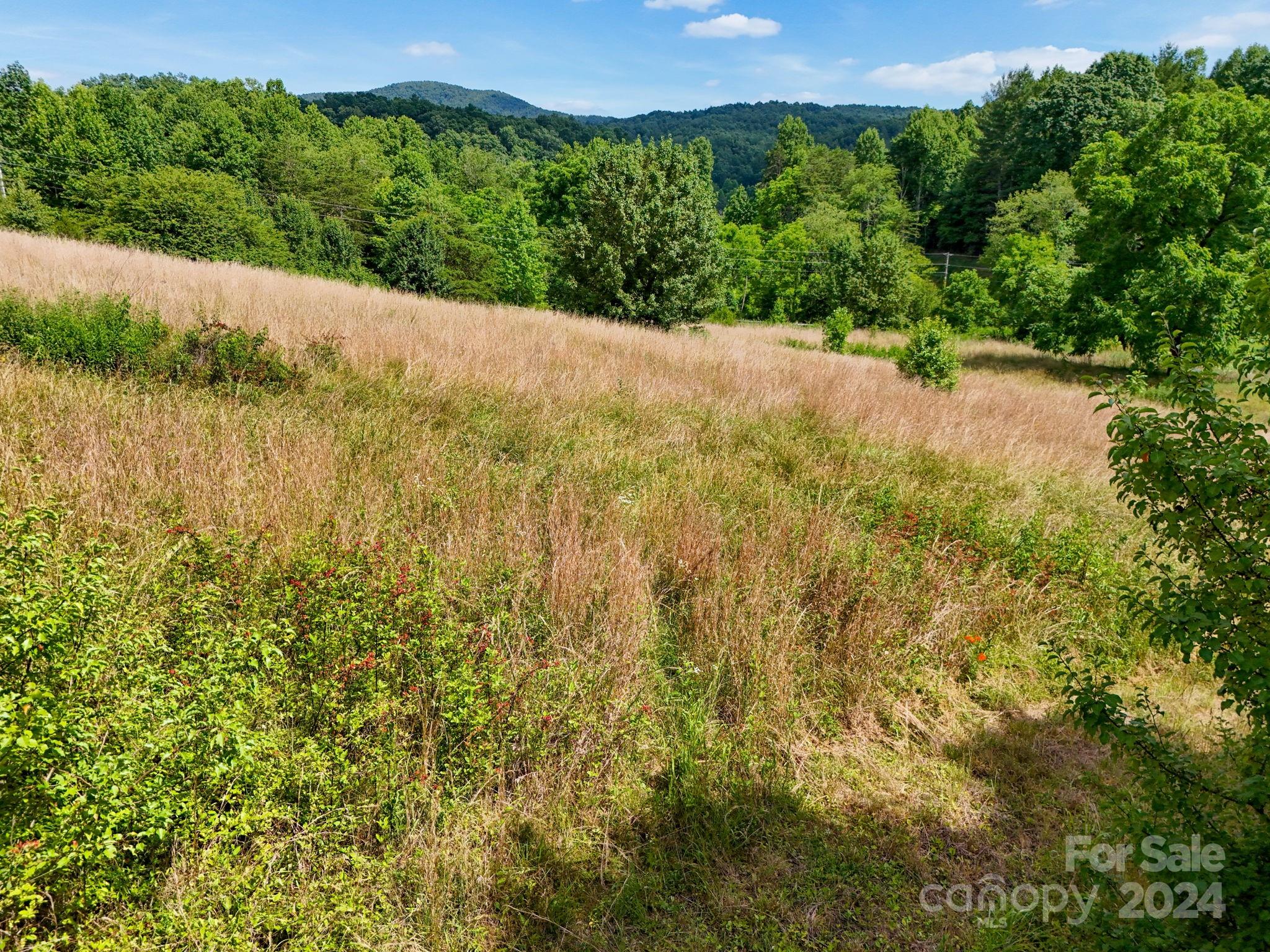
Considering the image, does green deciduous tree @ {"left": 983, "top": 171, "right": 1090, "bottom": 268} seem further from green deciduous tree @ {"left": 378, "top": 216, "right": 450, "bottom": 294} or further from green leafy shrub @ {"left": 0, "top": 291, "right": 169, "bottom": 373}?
green leafy shrub @ {"left": 0, "top": 291, "right": 169, "bottom": 373}

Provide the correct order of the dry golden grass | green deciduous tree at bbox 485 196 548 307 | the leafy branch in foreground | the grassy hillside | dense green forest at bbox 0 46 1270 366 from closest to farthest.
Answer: the leafy branch in foreground < the grassy hillside < the dry golden grass < dense green forest at bbox 0 46 1270 366 < green deciduous tree at bbox 485 196 548 307

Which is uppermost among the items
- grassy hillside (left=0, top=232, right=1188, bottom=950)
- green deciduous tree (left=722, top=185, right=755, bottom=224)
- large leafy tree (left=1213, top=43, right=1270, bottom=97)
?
large leafy tree (left=1213, top=43, right=1270, bottom=97)

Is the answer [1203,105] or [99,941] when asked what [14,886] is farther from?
[1203,105]

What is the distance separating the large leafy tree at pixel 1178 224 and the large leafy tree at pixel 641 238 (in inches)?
522

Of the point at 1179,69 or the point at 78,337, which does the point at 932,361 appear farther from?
the point at 1179,69

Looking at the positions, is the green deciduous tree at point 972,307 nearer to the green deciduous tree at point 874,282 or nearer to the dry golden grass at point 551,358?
the green deciduous tree at point 874,282

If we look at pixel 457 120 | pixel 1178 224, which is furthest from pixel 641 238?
pixel 457 120

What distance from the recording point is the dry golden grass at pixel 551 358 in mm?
7781

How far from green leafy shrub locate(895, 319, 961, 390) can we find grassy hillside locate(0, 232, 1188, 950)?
6.48 meters

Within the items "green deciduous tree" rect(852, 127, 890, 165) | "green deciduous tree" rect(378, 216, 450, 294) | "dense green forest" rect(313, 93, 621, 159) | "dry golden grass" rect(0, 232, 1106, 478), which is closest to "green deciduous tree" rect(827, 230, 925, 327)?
"green deciduous tree" rect(378, 216, 450, 294)

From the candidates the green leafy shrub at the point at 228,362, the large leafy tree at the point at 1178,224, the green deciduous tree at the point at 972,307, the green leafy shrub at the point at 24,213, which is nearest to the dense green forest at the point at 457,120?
the green deciduous tree at the point at 972,307

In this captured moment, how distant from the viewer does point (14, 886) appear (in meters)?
Answer: 1.71

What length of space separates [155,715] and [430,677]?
3.53ft

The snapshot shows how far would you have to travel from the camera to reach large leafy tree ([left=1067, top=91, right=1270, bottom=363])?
1830 centimetres
